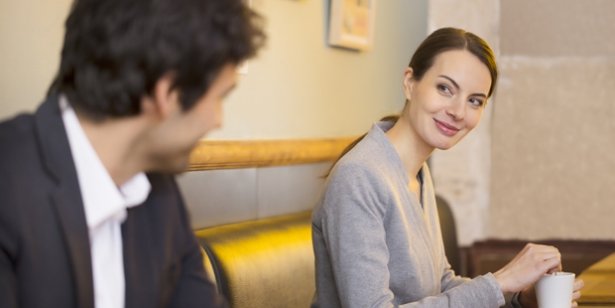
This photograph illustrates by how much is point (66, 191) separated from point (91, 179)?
1.8 inches

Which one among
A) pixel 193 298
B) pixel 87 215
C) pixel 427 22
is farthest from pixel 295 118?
pixel 87 215

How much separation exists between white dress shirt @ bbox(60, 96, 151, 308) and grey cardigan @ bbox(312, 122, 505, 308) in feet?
2.43

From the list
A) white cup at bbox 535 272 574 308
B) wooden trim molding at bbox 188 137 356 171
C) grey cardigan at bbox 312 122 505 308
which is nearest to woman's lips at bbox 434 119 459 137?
grey cardigan at bbox 312 122 505 308

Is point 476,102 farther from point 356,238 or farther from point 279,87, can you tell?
point 279,87

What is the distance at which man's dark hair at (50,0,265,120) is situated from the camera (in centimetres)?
124

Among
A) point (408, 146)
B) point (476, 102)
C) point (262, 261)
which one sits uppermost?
point (476, 102)

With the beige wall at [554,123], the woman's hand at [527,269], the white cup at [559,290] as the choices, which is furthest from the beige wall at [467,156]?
the white cup at [559,290]

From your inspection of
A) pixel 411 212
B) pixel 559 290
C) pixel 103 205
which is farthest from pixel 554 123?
pixel 103 205

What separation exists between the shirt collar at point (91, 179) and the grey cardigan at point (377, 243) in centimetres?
81

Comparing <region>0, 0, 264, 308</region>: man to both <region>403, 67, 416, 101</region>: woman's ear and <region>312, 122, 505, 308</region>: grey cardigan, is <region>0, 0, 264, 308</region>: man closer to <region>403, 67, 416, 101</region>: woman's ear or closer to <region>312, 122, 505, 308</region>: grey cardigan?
<region>312, 122, 505, 308</region>: grey cardigan

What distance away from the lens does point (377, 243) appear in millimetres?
2131

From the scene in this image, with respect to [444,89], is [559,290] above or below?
below

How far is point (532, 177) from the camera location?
13.7 feet

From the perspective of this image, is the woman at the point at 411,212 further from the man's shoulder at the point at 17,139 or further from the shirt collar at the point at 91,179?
the man's shoulder at the point at 17,139
